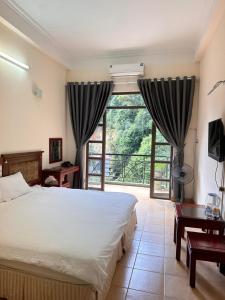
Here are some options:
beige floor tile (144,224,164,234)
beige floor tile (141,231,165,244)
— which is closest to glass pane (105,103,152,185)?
beige floor tile (144,224,164,234)

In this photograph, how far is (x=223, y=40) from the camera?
2.75 meters

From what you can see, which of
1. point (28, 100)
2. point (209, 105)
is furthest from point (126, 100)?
point (28, 100)

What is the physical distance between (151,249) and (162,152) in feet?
8.17

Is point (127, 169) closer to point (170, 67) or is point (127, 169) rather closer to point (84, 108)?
point (84, 108)

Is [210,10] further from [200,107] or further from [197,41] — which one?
[200,107]

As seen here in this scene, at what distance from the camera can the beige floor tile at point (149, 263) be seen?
2.29 meters

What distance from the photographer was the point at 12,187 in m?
2.98

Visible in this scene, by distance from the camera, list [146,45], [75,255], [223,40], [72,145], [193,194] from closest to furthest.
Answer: [75,255] < [223,40] < [146,45] < [193,194] < [72,145]

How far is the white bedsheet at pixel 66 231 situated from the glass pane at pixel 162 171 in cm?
191

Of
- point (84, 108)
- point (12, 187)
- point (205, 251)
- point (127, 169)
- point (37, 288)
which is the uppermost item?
point (84, 108)

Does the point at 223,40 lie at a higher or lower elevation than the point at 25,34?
lower

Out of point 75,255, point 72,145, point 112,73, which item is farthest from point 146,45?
point 75,255

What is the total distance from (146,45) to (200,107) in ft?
5.29

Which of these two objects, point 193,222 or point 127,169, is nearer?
point 193,222
